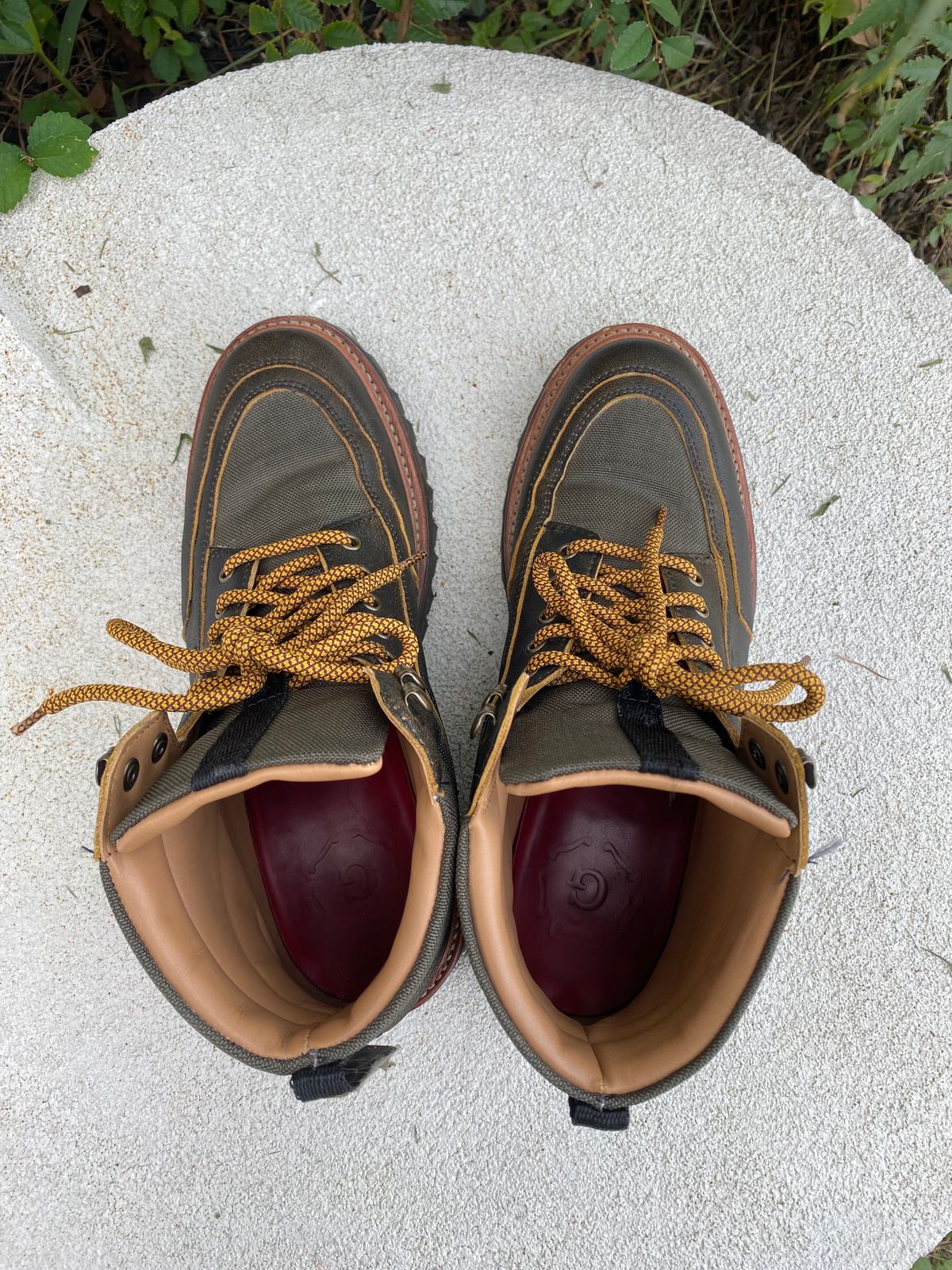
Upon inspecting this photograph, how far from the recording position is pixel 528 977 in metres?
0.71

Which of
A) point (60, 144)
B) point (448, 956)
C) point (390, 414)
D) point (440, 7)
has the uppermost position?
point (440, 7)

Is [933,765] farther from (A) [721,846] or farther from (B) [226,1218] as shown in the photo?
(B) [226,1218]

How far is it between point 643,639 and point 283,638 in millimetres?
388

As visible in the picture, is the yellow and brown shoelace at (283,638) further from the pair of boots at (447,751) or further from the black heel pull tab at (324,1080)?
the black heel pull tab at (324,1080)

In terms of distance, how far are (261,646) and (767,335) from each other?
0.77m

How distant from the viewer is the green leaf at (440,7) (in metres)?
1.02

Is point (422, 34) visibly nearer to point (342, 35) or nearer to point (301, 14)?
point (342, 35)

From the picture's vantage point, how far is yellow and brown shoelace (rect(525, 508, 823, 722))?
0.74 meters

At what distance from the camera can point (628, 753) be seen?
69 cm

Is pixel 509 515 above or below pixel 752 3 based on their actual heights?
below

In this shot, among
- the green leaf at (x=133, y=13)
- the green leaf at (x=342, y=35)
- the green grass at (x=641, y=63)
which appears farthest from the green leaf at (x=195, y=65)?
the green leaf at (x=342, y=35)

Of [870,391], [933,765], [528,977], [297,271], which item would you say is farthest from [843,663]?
[297,271]

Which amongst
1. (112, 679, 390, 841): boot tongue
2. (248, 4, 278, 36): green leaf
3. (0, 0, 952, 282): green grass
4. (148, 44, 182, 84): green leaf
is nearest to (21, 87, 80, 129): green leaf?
(0, 0, 952, 282): green grass

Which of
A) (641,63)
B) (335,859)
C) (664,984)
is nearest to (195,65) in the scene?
(641,63)
